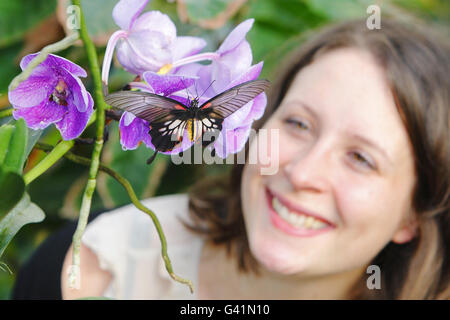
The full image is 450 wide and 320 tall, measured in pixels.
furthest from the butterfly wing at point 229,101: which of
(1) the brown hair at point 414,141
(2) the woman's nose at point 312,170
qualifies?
(1) the brown hair at point 414,141

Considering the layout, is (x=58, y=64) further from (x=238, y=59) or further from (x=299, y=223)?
(x=299, y=223)

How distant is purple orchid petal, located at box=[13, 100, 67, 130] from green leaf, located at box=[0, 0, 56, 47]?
1013 millimetres

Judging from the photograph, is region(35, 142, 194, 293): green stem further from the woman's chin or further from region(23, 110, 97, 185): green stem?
the woman's chin

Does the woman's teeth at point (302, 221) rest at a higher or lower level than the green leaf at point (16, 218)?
higher

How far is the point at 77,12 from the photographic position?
0.87 ft

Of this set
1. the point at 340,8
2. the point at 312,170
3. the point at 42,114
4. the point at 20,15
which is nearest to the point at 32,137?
the point at 42,114

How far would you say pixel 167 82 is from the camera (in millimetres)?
291

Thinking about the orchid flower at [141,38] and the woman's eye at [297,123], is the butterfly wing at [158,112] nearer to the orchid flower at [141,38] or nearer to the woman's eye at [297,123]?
the orchid flower at [141,38]

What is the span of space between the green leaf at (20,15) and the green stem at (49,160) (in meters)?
1.05

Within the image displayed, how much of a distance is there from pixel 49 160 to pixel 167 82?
88 mm

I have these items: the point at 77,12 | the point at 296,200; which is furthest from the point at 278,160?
the point at 77,12

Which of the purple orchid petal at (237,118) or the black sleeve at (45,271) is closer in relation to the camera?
the purple orchid petal at (237,118)

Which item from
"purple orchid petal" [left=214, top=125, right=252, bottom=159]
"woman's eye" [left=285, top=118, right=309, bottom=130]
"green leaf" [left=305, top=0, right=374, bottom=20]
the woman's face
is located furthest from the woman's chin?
"green leaf" [left=305, top=0, right=374, bottom=20]

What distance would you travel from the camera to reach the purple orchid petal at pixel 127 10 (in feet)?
1.07
